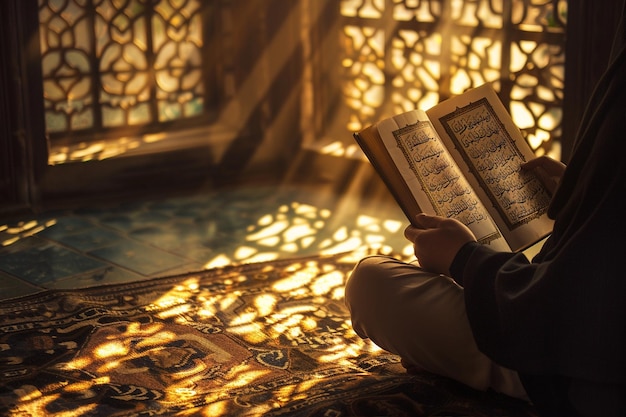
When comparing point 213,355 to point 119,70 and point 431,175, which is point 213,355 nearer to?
point 431,175

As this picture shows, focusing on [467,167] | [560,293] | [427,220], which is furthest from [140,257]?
[560,293]

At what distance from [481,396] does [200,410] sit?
2.28 feet

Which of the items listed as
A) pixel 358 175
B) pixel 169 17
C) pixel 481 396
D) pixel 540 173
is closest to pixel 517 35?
pixel 358 175

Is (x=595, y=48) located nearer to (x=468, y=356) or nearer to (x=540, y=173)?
(x=540, y=173)

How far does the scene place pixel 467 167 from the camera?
2.67 metres

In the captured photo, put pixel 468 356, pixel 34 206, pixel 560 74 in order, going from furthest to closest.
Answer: pixel 34 206, pixel 560 74, pixel 468 356

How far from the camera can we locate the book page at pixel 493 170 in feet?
8.70

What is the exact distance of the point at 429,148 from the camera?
2529mm

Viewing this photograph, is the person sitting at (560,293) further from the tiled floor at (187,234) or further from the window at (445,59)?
the window at (445,59)

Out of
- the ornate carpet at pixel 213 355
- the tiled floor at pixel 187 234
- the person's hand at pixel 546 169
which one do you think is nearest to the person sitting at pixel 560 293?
the ornate carpet at pixel 213 355

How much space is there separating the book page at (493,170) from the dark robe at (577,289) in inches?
15.0

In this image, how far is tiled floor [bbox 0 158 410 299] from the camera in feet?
13.6

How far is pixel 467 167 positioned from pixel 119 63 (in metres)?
2.96

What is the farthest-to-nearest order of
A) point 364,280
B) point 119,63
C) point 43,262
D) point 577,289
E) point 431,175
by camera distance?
point 119,63 < point 43,262 < point 364,280 < point 431,175 < point 577,289
